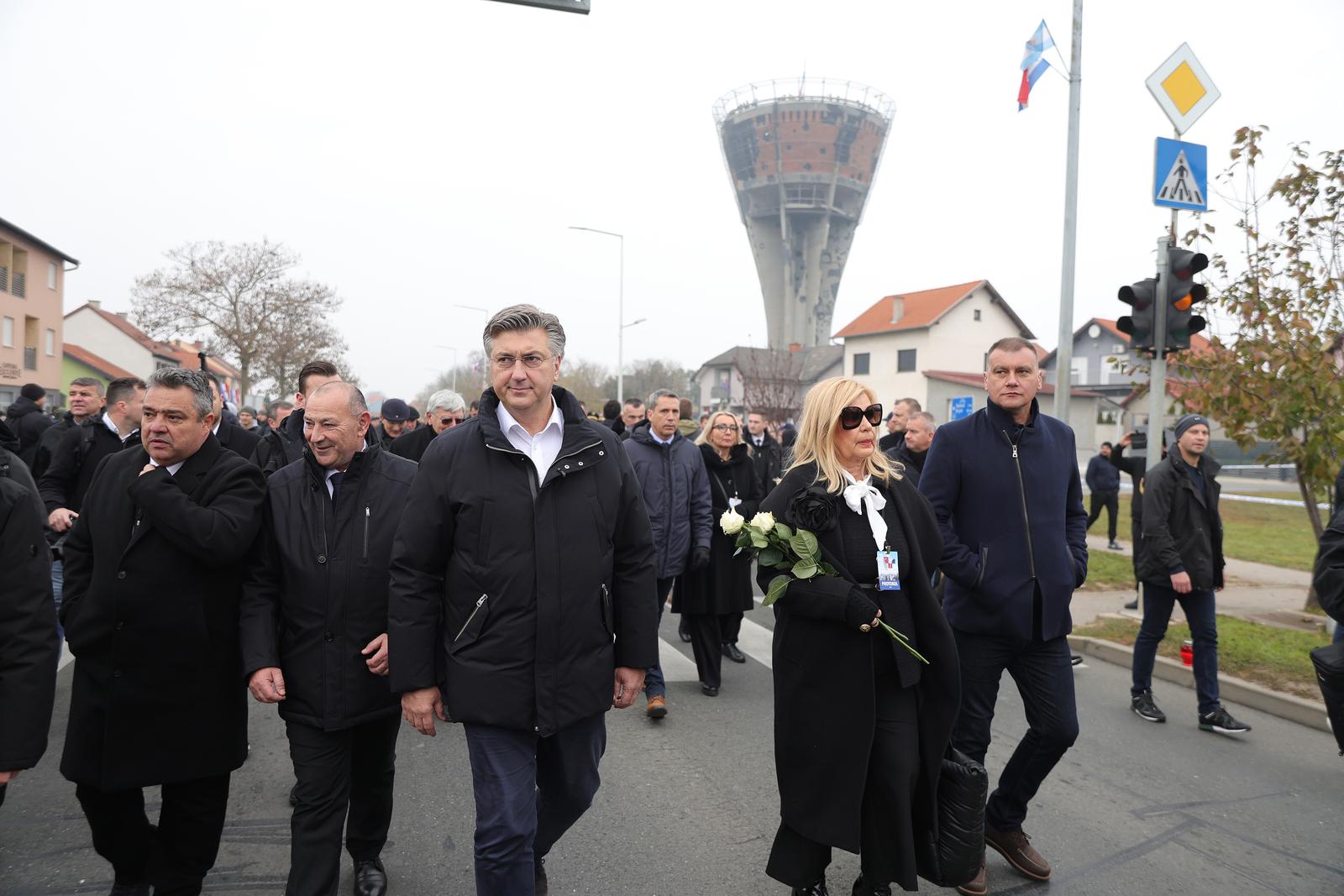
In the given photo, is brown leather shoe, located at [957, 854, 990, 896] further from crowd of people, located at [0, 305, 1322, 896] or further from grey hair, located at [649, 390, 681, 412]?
grey hair, located at [649, 390, 681, 412]

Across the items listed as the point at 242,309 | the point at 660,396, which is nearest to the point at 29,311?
the point at 242,309

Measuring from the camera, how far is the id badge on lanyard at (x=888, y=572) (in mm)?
3234

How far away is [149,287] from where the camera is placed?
35.2 meters

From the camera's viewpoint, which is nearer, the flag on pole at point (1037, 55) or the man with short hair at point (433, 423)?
the man with short hair at point (433, 423)

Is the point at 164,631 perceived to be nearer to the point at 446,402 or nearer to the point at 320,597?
the point at 320,597

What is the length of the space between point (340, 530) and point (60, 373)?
Result: 2168 inches

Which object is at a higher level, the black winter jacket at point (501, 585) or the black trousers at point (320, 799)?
the black winter jacket at point (501, 585)

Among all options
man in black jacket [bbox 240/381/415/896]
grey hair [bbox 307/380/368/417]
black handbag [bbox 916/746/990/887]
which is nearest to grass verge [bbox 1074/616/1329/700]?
black handbag [bbox 916/746/990/887]

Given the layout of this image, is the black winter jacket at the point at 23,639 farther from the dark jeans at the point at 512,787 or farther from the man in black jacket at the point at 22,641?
the dark jeans at the point at 512,787

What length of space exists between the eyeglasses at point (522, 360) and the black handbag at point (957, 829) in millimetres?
2113

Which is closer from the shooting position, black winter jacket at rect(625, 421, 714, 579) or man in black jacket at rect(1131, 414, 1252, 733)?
man in black jacket at rect(1131, 414, 1252, 733)

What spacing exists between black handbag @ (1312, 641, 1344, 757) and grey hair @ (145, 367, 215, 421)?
4180mm

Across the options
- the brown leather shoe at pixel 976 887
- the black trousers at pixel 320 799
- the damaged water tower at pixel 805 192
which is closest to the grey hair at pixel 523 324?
the black trousers at pixel 320 799

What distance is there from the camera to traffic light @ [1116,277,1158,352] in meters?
7.46
